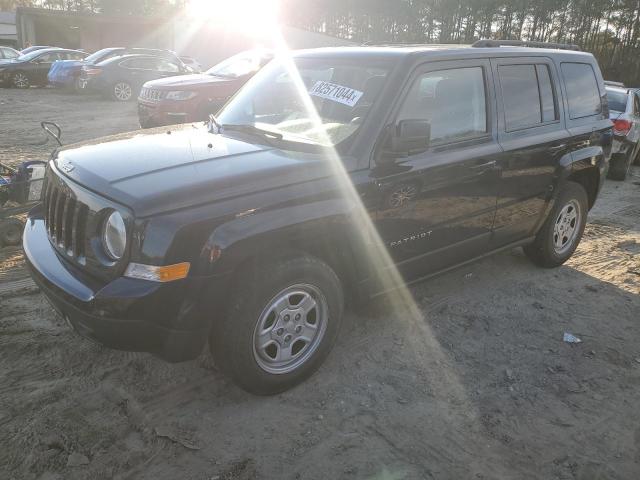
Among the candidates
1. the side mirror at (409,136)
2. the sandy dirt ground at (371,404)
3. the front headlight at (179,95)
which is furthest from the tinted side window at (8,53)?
the side mirror at (409,136)

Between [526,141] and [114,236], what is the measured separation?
3.14 meters

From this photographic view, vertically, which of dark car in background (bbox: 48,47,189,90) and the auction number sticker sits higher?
the auction number sticker

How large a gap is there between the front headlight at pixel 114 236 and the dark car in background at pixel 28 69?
2157cm

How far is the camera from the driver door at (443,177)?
3377 mm

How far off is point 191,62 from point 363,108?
22127 millimetres

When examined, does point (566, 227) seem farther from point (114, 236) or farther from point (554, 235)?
point (114, 236)

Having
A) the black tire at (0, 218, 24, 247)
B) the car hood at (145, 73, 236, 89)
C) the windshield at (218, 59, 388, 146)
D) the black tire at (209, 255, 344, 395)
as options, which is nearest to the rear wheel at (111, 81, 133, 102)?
the car hood at (145, 73, 236, 89)

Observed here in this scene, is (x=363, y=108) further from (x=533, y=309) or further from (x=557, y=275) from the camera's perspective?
(x=557, y=275)

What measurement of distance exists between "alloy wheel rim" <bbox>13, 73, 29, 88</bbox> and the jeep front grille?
2092 centimetres

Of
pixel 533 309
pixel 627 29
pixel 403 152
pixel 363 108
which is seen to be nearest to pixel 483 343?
pixel 533 309

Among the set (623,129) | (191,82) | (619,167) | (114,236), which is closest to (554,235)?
(114,236)

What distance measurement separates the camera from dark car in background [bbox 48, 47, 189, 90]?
1922 cm

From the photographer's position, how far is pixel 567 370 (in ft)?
11.7

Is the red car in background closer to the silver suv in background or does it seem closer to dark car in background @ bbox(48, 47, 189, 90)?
the silver suv in background
